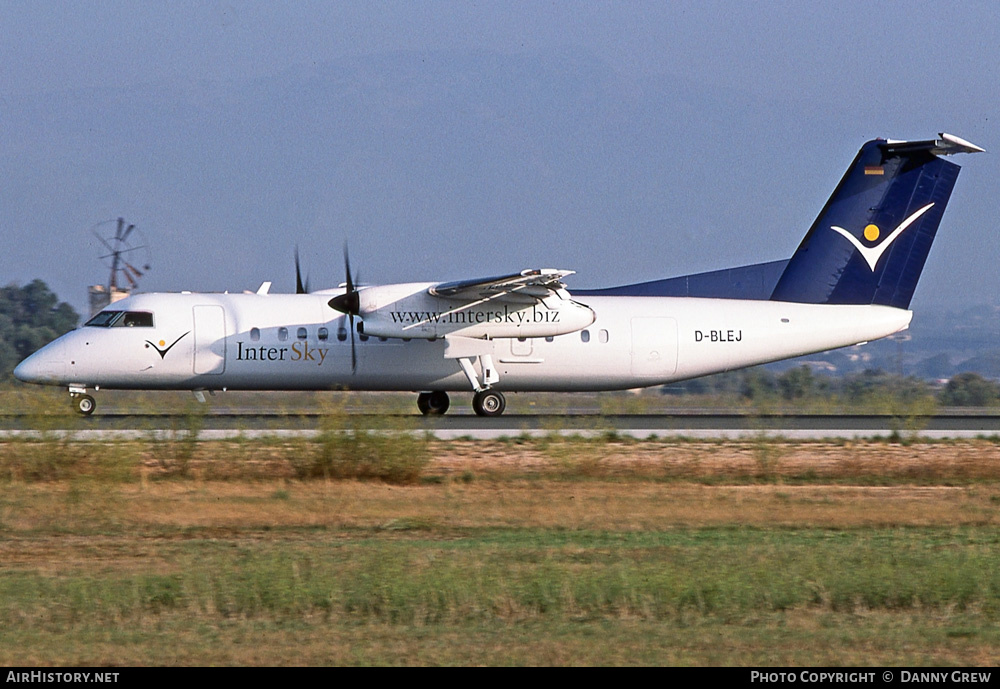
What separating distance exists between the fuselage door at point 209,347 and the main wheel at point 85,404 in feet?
7.01

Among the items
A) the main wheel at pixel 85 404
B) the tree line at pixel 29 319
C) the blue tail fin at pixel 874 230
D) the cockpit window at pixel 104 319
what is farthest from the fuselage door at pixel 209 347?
the tree line at pixel 29 319

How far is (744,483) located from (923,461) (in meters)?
4.07

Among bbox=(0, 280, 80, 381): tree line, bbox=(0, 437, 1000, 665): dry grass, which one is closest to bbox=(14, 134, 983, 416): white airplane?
bbox=(0, 437, 1000, 665): dry grass

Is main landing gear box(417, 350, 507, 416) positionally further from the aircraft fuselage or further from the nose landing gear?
the nose landing gear

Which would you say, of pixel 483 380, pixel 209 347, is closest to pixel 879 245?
pixel 483 380

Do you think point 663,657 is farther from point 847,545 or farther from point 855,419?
point 855,419

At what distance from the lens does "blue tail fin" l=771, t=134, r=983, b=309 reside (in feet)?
82.3

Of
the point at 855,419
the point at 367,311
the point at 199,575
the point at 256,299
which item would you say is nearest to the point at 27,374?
the point at 256,299

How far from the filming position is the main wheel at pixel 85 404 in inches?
861

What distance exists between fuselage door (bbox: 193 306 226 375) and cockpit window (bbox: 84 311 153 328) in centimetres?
98

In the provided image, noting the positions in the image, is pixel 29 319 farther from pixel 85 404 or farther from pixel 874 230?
pixel 874 230

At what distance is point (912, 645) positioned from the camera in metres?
7.03

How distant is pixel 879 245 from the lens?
995 inches

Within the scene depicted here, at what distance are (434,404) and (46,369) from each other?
7.97 m
